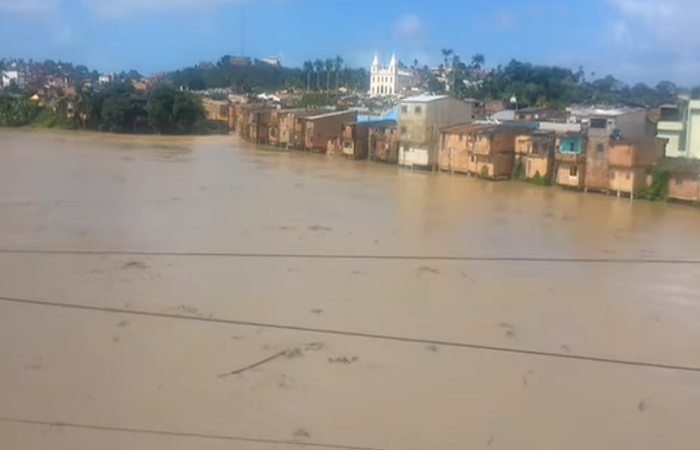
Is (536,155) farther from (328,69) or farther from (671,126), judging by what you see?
(328,69)

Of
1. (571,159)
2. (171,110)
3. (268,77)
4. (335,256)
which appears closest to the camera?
(335,256)

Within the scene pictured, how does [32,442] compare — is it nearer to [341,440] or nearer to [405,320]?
[341,440]

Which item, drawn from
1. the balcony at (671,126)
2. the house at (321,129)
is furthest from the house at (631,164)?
the house at (321,129)

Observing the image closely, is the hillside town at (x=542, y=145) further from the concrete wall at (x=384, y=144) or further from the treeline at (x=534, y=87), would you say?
the treeline at (x=534, y=87)

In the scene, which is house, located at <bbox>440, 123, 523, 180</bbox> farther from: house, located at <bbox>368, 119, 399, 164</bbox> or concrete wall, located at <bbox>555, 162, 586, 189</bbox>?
house, located at <bbox>368, 119, 399, 164</bbox>

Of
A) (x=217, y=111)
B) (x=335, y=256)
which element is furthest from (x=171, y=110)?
(x=335, y=256)

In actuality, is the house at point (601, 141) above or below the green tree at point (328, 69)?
below

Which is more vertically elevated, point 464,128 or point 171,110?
point 171,110
